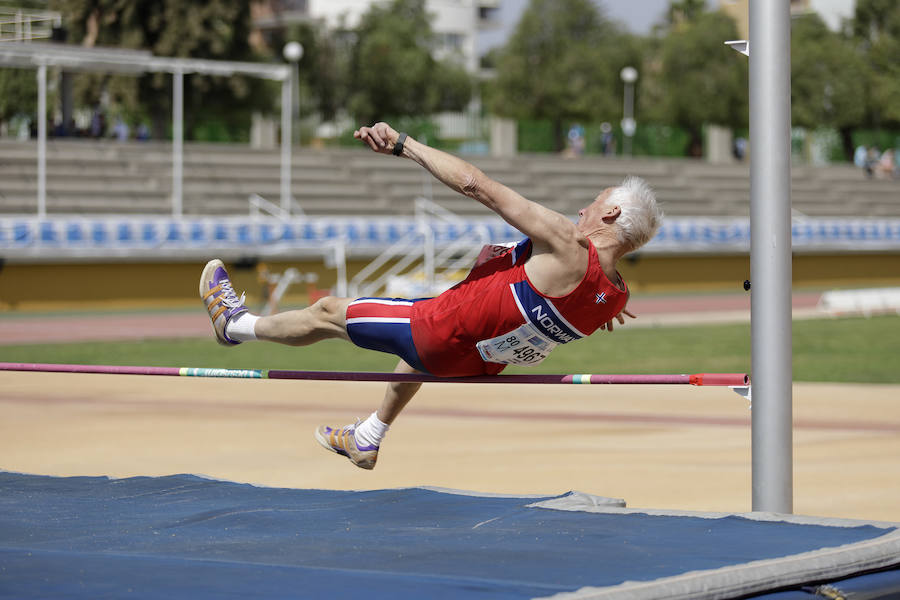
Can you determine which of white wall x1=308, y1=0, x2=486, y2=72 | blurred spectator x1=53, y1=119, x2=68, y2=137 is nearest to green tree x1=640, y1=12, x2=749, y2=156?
blurred spectator x1=53, y1=119, x2=68, y2=137

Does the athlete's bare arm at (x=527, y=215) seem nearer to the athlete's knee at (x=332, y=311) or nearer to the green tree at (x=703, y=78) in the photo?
the athlete's knee at (x=332, y=311)

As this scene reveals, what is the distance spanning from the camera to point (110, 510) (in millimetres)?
5895

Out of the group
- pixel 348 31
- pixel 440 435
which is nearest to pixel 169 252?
pixel 440 435

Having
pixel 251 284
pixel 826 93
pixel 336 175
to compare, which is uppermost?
pixel 826 93

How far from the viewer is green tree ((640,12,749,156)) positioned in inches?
2122

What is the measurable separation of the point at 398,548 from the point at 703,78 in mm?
51479

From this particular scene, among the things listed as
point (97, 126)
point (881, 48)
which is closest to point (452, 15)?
point (881, 48)

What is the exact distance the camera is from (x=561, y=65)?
195 feet

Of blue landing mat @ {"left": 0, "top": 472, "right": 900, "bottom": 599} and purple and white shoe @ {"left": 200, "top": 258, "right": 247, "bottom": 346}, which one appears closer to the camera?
blue landing mat @ {"left": 0, "top": 472, "right": 900, "bottom": 599}

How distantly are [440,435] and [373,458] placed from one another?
10.5ft

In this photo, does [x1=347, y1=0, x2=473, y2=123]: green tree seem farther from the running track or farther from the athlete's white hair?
the athlete's white hair

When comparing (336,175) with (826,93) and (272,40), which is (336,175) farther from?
(272,40)

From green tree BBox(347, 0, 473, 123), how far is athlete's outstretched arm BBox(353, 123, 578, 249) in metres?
53.1

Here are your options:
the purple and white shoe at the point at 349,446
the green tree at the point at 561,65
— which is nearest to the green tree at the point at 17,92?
the green tree at the point at 561,65
